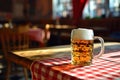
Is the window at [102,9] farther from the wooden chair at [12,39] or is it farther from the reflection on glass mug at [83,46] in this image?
the reflection on glass mug at [83,46]

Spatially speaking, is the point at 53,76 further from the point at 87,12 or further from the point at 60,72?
the point at 87,12

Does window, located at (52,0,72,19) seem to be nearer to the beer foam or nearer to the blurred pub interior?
the blurred pub interior

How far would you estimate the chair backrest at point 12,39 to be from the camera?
3.06 metres

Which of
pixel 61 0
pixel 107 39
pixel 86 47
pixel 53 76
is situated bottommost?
pixel 107 39

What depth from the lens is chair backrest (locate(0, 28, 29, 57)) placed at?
3061 mm

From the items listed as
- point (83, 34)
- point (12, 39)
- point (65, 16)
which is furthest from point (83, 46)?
point (65, 16)

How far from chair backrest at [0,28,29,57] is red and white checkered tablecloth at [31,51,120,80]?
78.4 inches

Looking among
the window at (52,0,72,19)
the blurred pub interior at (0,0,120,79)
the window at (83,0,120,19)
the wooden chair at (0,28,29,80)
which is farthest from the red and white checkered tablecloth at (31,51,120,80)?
the window at (52,0,72,19)

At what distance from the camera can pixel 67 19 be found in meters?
6.75

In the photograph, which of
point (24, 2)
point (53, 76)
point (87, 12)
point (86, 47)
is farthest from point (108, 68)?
point (24, 2)

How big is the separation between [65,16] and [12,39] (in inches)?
160

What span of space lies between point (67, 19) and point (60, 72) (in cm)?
587

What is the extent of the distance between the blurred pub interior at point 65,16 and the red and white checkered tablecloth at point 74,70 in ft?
10.9

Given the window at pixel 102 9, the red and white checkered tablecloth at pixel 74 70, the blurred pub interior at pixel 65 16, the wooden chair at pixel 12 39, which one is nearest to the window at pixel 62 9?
the blurred pub interior at pixel 65 16
